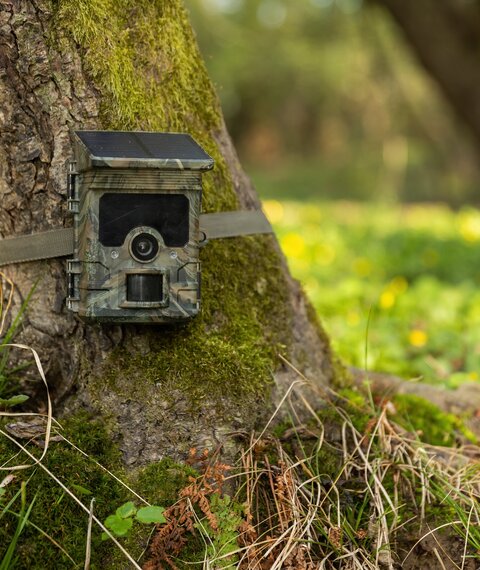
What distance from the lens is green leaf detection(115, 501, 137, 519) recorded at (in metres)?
2.15

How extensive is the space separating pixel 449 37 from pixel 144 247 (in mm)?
8688

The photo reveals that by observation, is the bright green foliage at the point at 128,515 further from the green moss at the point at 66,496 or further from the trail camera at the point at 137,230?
the trail camera at the point at 137,230

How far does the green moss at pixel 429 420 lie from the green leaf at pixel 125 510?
118 centimetres

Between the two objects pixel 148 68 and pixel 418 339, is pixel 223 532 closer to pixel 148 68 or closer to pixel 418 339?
pixel 148 68

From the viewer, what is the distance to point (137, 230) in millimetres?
2219

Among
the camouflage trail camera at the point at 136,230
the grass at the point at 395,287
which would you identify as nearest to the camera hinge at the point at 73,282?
the camouflage trail camera at the point at 136,230

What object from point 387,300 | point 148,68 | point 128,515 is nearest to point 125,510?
point 128,515

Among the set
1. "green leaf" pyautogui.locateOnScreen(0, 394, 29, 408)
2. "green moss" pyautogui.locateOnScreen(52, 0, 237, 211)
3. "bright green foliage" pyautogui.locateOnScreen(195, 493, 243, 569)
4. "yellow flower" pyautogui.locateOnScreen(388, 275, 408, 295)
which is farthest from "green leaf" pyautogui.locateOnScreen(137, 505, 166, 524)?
"yellow flower" pyautogui.locateOnScreen(388, 275, 408, 295)

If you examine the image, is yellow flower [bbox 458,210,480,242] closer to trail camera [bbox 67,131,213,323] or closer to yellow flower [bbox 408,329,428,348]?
yellow flower [bbox 408,329,428,348]

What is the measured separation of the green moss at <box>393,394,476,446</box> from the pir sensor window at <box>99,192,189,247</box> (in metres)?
1.26

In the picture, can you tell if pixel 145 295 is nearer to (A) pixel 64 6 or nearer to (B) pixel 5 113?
(B) pixel 5 113

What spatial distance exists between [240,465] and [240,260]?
2.44ft

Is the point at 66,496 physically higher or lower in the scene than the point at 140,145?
lower

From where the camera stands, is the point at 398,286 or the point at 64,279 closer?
the point at 64,279
